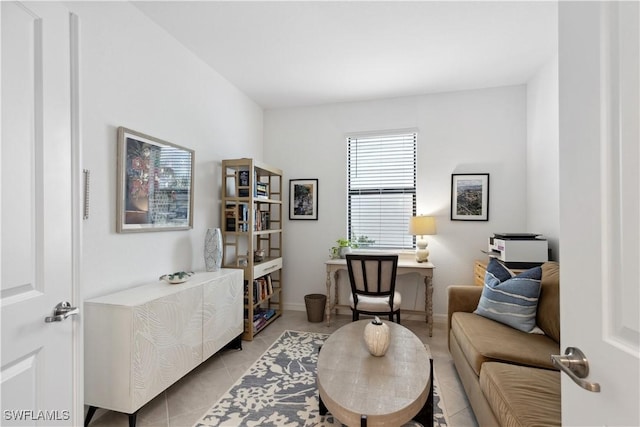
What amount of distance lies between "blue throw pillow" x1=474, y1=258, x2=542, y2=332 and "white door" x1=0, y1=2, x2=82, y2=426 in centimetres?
249

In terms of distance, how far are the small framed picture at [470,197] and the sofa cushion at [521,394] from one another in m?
2.14

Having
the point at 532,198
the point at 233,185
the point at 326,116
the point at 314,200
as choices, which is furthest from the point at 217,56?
the point at 532,198

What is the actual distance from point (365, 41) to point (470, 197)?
83.6 inches

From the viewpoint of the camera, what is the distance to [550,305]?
197 centimetres

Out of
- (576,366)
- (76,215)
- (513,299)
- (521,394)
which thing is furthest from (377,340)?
(76,215)

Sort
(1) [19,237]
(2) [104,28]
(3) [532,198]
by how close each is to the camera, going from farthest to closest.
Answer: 1. (3) [532,198]
2. (2) [104,28]
3. (1) [19,237]

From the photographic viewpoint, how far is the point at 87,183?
178cm

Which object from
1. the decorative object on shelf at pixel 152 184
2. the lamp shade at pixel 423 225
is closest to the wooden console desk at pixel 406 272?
the lamp shade at pixel 423 225

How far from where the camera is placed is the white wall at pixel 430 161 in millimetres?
3420

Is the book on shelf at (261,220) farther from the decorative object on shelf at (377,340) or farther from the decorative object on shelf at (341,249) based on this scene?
the decorative object on shelf at (377,340)

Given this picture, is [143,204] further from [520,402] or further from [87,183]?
[520,402]

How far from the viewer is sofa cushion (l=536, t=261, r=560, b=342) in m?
1.89

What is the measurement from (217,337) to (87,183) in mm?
1519

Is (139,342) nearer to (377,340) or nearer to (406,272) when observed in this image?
(377,340)
